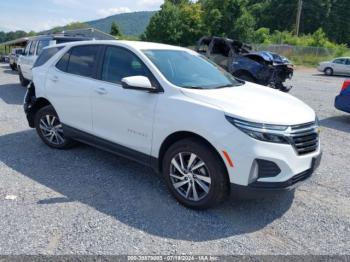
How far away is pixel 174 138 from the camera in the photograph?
12.8 feet

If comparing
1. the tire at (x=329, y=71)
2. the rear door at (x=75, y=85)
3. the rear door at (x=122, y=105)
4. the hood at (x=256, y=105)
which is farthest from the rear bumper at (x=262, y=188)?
the tire at (x=329, y=71)

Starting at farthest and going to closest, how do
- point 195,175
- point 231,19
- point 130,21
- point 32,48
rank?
point 130,21 < point 231,19 < point 32,48 < point 195,175

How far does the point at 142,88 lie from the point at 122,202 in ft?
4.33

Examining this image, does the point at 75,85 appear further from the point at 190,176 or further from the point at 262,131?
the point at 262,131

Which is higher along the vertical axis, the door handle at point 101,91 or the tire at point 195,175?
the door handle at point 101,91

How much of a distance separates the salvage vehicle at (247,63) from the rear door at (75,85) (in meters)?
8.07

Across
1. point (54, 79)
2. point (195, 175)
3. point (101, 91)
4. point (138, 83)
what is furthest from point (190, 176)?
point (54, 79)

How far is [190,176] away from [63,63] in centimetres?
288

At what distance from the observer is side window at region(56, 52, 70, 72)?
533 cm

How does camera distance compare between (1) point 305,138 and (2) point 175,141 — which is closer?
(1) point 305,138

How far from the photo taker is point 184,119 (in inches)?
146

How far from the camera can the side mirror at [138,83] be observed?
3.93 m

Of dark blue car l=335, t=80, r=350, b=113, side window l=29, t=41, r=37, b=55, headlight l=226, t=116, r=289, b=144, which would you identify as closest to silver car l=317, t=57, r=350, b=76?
dark blue car l=335, t=80, r=350, b=113

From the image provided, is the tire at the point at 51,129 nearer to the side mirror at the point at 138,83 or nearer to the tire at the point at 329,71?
the side mirror at the point at 138,83
